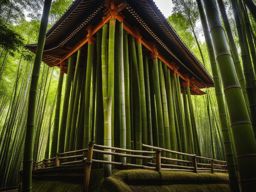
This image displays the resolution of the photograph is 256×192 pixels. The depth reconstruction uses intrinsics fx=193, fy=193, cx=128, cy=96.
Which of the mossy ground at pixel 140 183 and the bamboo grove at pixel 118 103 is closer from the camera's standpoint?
the mossy ground at pixel 140 183

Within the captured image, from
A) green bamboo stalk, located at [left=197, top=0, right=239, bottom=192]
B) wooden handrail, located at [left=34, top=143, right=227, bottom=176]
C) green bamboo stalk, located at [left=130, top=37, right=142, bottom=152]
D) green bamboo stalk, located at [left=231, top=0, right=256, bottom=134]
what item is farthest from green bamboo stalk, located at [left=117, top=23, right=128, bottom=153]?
green bamboo stalk, located at [left=231, top=0, right=256, bottom=134]

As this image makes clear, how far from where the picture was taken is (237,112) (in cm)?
→ 122

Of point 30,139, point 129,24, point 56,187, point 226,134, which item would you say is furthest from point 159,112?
point 30,139

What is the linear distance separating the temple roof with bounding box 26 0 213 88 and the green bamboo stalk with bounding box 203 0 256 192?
3990mm

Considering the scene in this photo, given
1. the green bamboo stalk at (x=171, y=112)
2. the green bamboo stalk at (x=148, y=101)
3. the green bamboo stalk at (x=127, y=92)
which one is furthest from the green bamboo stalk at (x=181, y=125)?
the green bamboo stalk at (x=127, y=92)

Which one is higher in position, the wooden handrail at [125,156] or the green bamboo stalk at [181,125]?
the green bamboo stalk at [181,125]

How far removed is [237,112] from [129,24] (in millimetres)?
5394

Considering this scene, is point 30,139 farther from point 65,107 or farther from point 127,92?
point 65,107

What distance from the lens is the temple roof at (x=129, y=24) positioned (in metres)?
5.25

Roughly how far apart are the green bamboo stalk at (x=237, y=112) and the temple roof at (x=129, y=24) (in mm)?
3990

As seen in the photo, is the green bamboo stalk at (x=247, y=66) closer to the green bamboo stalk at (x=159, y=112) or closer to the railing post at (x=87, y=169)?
the railing post at (x=87, y=169)

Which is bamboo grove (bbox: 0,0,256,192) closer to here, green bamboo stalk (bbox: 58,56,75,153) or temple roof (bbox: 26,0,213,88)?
green bamboo stalk (bbox: 58,56,75,153)

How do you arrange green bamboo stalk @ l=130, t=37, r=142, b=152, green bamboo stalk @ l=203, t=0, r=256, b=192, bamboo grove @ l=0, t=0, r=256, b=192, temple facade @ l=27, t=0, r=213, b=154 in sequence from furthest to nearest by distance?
green bamboo stalk @ l=130, t=37, r=142, b=152 → temple facade @ l=27, t=0, r=213, b=154 → bamboo grove @ l=0, t=0, r=256, b=192 → green bamboo stalk @ l=203, t=0, r=256, b=192

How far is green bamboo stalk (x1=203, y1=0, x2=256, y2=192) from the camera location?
43.6 inches
